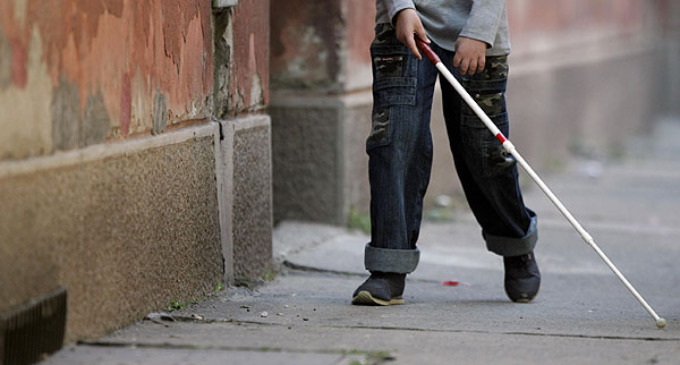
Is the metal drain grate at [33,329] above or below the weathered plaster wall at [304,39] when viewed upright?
below

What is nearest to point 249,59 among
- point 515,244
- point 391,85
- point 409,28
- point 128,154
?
point 391,85

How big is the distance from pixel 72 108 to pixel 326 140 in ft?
10.3

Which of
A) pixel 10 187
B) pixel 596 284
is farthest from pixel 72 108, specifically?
pixel 596 284

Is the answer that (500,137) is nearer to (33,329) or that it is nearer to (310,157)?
(33,329)

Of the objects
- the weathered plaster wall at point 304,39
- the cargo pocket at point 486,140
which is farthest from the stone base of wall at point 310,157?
the cargo pocket at point 486,140

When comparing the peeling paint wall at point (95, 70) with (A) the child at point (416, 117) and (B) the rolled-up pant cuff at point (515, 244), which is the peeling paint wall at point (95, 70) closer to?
(A) the child at point (416, 117)

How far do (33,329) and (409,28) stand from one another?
1.67 metres

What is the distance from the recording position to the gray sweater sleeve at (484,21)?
13.0 feet

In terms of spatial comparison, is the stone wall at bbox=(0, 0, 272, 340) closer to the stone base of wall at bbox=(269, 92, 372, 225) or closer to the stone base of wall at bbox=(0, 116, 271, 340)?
the stone base of wall at bbox=(0, 116, 271, 340)

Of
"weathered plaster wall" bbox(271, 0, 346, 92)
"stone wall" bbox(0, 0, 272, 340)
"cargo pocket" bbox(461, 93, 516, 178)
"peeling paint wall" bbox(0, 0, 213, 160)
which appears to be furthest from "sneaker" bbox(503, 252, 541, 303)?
"weathered plaster wall" bbox(271, 0, 346, 92)

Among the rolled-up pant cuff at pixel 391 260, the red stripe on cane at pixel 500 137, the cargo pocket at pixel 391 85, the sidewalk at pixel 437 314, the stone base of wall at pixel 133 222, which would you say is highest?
the cargo pocket at pixel 391 85

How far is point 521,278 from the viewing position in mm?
4391

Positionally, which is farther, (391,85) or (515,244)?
(515,244)

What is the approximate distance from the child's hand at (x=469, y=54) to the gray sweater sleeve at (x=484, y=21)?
0.7 inches
